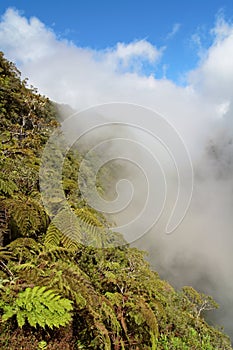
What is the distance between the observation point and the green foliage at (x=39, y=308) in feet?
8.41

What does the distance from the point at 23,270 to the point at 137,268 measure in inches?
170

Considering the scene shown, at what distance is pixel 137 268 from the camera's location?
7.02 meters

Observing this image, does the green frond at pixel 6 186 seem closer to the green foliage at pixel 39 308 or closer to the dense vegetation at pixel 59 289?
the dense vegetation at pixel 59 289

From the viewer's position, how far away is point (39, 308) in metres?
2.60

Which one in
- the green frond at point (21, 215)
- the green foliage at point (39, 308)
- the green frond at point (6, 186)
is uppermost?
the green frond at point (6, 186)

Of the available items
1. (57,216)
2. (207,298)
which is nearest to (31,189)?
(57,216)

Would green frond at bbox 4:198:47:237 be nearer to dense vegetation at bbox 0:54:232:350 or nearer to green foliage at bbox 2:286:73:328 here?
dense vegetation at bbox 0:54:232:350

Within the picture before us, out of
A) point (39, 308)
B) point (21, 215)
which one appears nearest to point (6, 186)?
point (21, 215)

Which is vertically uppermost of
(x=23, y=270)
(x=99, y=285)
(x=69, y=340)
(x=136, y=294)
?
(x=136, y=294)

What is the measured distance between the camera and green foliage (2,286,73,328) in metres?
2.56

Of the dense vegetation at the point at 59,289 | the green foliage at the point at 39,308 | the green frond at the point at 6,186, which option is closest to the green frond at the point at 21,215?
the dense vegetation at the point at 59,289

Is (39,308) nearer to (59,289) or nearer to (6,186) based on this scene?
(59,289)

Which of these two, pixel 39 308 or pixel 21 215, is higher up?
pixel 21 215

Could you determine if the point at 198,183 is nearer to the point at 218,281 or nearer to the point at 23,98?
the point at 218,281
